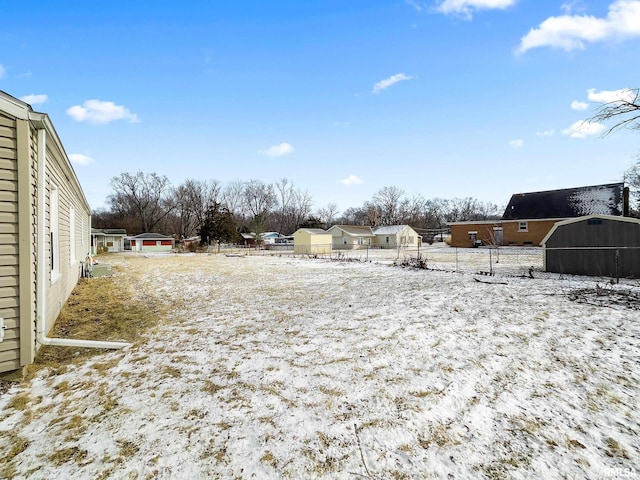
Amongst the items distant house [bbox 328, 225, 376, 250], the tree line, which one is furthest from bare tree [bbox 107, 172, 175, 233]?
distant house [bbox 328, 225, 376, 250]

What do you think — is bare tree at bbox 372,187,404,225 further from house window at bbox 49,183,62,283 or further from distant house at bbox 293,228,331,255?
house window at bbox 49,183,62,283

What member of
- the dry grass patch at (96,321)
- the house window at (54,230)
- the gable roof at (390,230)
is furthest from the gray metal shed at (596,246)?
the gable roof at (390,230)

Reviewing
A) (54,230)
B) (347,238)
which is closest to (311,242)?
(347,238)

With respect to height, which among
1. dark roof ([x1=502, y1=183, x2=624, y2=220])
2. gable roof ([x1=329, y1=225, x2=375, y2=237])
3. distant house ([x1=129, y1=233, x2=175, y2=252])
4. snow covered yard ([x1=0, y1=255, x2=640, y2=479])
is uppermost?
dark roof ([x1=502, y1=183, x2=624, y2=220])

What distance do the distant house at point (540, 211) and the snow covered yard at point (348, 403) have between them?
26.8 m

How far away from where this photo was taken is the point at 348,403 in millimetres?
3350

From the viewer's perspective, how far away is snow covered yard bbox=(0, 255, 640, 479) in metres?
2.54

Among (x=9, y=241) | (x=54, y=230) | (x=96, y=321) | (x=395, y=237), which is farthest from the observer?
(x=395, y=237)

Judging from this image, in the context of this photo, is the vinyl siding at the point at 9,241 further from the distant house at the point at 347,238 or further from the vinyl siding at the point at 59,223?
the distant house at the point at 347,238

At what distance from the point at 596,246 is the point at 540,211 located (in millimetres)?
23554

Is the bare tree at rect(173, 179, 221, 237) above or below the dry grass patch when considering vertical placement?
above

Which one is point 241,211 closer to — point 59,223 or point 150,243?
point 150,243

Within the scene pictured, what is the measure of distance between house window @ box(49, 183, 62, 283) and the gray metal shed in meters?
15.3

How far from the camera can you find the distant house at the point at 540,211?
27.6 metres
